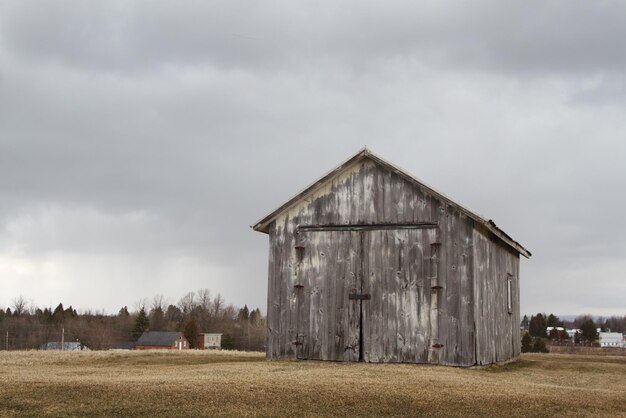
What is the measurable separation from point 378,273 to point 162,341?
97.2 metres

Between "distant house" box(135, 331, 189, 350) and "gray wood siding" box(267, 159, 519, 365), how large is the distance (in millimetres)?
92306

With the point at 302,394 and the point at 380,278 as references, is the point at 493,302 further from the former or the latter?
the point at 302,394

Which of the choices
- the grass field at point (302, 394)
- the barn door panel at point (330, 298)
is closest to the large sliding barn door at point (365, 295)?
the barn door panel at point (330, 298)

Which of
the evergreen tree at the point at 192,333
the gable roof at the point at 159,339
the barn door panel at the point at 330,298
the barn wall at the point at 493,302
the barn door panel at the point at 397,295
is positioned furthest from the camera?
the gable roof at the point at 159,339

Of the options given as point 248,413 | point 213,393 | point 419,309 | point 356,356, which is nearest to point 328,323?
point 356,356

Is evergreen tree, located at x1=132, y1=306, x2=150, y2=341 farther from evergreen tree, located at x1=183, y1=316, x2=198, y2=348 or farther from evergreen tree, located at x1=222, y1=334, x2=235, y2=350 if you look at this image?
evergreen tree, located at x1=222, y1=334, x2=235, y2=350

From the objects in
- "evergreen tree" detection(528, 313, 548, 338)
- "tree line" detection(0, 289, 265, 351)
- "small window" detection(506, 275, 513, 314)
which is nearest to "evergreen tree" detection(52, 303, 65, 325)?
"tree line" detection(0, 289, 265, 351)

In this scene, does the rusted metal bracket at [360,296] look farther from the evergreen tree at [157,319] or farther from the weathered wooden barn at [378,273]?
the evergreen tree at [157,319]

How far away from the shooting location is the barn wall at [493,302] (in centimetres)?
2467

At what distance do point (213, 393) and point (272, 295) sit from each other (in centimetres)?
1168

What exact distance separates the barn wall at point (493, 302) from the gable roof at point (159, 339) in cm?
9006

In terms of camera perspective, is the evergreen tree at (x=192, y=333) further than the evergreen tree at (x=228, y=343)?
Yes

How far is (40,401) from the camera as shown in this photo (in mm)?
13695

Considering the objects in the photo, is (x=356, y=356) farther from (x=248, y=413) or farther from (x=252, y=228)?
(x=248, y=413)
